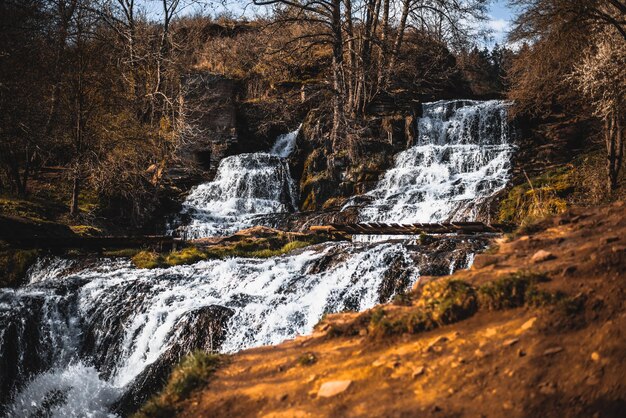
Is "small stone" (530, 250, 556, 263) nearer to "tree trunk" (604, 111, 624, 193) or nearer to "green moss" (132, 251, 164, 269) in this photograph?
"green moss" (132, 251, 164, 269)

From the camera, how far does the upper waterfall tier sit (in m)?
15.6

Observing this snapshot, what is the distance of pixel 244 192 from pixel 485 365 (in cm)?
1933

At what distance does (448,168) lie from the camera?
18.2 meters

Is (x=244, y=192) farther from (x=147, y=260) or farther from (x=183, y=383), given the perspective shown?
(x=183, y=383)

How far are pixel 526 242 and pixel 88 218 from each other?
15.6 meters

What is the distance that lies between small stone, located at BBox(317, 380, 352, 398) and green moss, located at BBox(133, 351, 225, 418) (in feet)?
4.09

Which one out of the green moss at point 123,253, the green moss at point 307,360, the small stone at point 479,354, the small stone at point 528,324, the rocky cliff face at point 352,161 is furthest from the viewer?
the rocky cliff face at point 352,161

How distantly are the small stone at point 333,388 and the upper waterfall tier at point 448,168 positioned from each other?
1196 cm

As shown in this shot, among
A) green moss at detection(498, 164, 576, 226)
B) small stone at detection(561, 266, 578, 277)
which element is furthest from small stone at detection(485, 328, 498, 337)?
green moss at detection(498, 164, 576, 226)

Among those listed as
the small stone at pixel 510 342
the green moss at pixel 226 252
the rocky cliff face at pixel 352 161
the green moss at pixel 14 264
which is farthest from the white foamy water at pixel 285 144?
the small stone at pixel 510 342

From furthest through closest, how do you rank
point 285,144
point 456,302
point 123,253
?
1. point 285,144
2. point 123,253
3. point 456,302

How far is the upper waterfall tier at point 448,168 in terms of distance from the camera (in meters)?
15.6

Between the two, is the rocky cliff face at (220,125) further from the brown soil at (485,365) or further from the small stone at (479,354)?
the small stone at (479,354)

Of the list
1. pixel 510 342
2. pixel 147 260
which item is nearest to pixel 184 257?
pixel 147 260
